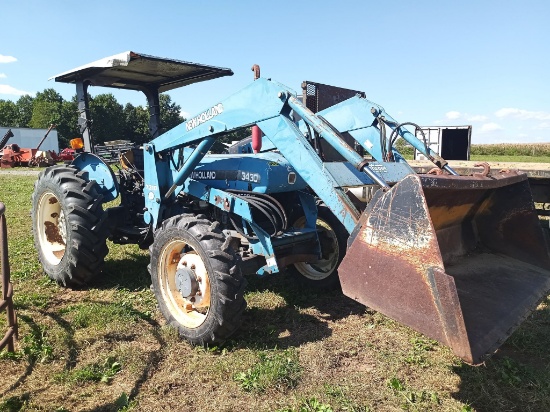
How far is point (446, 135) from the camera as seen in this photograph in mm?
15430

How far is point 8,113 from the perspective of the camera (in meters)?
64.3

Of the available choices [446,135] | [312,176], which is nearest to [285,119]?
[312,176]

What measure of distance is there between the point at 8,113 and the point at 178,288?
241ft

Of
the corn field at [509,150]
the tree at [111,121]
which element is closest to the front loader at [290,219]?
the tree at [111,121]

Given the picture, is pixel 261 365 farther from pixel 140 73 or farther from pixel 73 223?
pixel 140 73

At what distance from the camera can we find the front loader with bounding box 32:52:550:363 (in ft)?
8.27

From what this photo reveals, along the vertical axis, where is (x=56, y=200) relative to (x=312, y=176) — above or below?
below

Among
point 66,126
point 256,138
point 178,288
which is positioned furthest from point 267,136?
point 66,126

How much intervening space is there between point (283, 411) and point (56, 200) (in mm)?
4024

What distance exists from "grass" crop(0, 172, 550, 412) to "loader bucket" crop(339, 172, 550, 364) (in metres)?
0.63

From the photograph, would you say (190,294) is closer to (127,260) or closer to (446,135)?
(127,260)

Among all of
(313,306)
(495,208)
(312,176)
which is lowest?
(313,306)

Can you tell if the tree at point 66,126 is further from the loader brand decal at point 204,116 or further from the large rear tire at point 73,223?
the loader brand decal at point 204,116

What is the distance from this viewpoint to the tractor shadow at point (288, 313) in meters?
3.72
